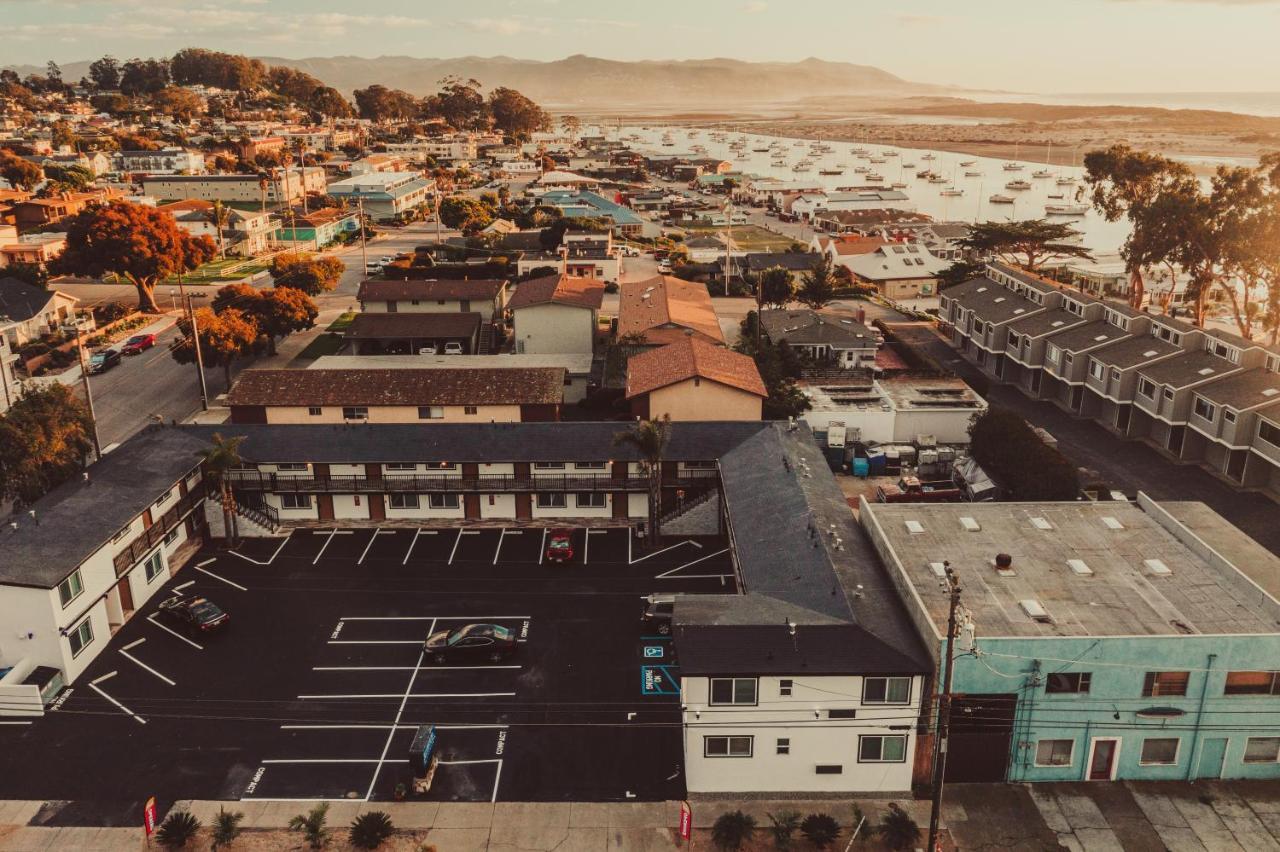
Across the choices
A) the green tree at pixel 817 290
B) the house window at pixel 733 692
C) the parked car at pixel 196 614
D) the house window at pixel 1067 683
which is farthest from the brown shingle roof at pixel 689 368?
the green tree at pixel 817 290

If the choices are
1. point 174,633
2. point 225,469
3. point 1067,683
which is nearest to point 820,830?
point 1067,683

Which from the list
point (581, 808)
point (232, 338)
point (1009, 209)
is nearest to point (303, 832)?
point (581, 808)

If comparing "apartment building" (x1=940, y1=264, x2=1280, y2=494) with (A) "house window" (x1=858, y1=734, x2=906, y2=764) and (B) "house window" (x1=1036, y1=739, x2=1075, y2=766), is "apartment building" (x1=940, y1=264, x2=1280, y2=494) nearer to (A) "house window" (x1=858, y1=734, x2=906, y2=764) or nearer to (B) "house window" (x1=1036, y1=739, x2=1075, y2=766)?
(B) "house window" (x1=1036, y1=739, x2=1075, y2=766)

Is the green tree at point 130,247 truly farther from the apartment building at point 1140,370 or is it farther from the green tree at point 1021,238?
the green tree at point 1021,238

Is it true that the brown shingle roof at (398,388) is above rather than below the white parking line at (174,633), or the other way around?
above

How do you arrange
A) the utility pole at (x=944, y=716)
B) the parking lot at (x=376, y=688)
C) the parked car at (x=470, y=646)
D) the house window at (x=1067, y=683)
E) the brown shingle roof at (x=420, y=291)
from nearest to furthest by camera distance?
1. the utility pole at (x=944, y=716)
2. the house window at (x=1067, y=683)
3. the parking lot at (x=376, y=688)
4. the parked car at (x=470, y=646)
5. the brown shingle roof at (x=420, y=291)

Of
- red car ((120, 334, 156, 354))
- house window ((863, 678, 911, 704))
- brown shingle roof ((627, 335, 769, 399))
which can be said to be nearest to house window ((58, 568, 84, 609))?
brown shingle roof ((627, 335, 769, 399))

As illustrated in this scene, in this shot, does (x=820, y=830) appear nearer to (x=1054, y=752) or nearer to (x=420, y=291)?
(x=1054, y=752)
